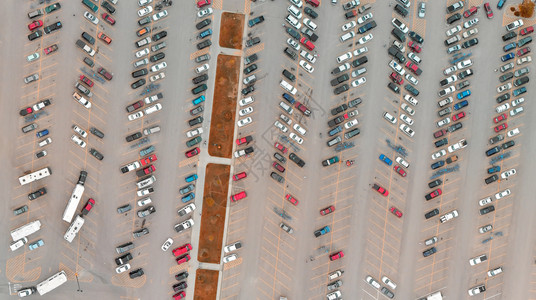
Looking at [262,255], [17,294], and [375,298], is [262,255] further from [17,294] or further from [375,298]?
[17,294]

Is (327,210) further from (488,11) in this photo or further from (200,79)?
(488,11)

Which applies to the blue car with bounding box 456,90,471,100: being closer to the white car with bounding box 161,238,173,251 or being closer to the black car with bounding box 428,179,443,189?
the black car with bounding box 428,179,443,189

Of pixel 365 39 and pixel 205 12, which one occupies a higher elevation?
pixel 365 39

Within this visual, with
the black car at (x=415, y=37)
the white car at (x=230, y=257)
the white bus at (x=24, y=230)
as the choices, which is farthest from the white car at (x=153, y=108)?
the black car at (x=415, y=37)

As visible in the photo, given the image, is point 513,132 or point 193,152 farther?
point 513,132

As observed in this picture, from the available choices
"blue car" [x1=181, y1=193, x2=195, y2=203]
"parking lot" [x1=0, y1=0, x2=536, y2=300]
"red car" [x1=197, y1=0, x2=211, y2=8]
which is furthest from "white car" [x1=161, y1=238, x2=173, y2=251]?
"red car" [x1=197, y1=0, x2=211, y2=8]

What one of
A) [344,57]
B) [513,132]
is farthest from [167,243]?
[513,132]

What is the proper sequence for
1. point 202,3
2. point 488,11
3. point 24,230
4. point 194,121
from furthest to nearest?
point 488,11 → point 194,121 → point 202,3 → point 24,230
